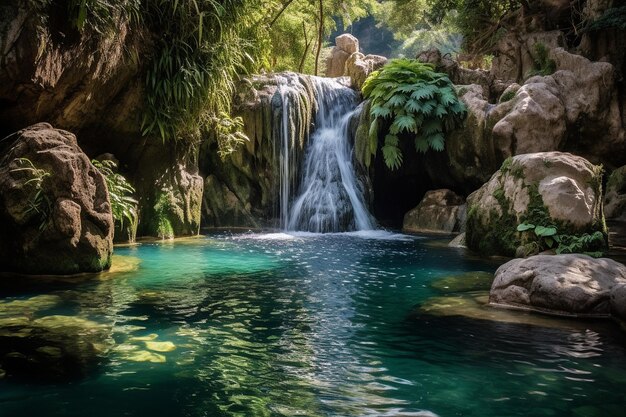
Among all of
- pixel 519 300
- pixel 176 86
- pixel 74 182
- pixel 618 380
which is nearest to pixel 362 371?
pixel 618 380

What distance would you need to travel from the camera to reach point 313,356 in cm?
399

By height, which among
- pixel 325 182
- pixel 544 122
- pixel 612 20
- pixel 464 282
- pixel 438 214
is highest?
pixel 612 20

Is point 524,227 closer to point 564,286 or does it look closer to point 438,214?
point 564,286

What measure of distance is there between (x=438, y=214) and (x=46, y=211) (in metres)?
9.30

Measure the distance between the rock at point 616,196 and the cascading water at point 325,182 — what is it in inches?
266

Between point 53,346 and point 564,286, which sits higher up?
point 564,286

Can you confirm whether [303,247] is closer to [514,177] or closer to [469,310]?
[514,177]

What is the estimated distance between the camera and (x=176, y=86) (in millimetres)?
10039

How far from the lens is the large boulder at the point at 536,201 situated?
27.1 feet

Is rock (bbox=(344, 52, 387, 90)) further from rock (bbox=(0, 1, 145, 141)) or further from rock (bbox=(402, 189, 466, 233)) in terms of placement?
rock (bbox=(0, 1, 145, 141))

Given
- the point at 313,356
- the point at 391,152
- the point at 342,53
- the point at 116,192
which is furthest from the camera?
the point at 342,53

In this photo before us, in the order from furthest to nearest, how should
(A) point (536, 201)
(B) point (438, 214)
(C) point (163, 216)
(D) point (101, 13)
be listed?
(B) point (438, 214) < (C) point (163, 216) < (A) point (536, 201) < (D) point (101, 13)

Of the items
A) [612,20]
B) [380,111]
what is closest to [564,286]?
[380,111]

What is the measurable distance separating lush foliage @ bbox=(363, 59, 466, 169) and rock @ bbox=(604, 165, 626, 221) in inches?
211
